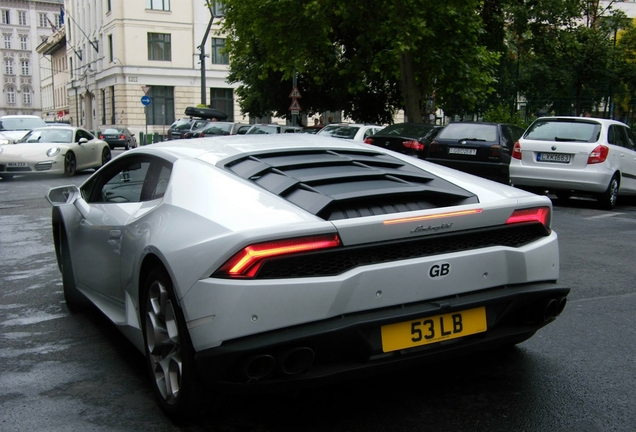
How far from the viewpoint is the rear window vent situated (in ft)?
10.8

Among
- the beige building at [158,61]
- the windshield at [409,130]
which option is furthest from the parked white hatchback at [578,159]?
the beige building at [158,61]

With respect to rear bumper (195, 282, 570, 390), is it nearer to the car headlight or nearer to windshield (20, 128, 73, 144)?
the car headlight

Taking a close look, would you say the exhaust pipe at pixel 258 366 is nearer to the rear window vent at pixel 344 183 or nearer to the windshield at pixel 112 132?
the rear window vent at pixel 344 183

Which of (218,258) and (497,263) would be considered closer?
(218,258)

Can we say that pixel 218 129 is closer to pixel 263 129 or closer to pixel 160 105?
pixel 263 129

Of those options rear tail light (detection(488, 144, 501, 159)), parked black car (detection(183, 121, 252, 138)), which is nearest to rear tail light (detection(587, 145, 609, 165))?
rear tail light (detection(488, 144, 501, 159))

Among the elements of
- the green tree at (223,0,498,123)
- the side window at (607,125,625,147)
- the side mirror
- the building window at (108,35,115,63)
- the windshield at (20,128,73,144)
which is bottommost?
the windshield at (20,128,73,144)

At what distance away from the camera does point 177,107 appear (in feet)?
174

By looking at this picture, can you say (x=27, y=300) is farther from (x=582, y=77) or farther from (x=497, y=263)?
(x=582, y=77)

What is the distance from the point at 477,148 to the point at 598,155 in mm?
2970

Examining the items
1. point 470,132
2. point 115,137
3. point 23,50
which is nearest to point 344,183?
point 470,132

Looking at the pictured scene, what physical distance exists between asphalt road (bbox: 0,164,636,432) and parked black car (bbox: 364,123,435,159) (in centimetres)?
1063

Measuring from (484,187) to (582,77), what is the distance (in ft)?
77.2

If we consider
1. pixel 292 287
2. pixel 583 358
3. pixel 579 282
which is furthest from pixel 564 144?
pixel 292 287
